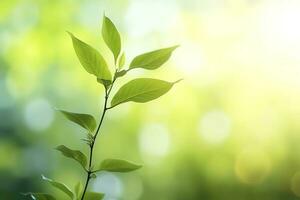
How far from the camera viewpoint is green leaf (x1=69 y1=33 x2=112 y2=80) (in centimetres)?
48

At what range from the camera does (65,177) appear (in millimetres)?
3160

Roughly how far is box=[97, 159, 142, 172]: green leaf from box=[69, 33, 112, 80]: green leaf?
81 millimetres

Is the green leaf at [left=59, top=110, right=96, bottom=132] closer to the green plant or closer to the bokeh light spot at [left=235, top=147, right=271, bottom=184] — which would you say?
the green plant

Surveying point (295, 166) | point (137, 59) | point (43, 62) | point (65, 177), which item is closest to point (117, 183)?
point (65, 177)

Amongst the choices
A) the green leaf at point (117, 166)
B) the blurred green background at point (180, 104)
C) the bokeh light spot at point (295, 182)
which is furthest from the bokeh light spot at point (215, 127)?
the green leaf at point (117, 166)

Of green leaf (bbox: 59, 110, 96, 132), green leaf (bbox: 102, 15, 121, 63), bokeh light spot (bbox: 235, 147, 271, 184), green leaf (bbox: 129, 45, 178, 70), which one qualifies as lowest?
bokeh light spot (bbox: 235, 147, 271, 184)

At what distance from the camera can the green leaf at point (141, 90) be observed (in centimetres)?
49

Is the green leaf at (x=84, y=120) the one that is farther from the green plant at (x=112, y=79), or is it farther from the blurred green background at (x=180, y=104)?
the blurred green background at (x=180, y=104)

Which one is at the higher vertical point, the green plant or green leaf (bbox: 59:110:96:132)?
the green plant

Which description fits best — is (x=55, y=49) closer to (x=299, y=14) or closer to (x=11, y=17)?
(x=11, y=17)

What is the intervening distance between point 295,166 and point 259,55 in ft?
2.31

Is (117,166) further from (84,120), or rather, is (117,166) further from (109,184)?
(109,184)

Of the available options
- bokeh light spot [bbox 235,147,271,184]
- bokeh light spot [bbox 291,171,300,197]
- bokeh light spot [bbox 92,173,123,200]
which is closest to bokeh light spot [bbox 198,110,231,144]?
bokeh light spot [bbox 235,147,271,184]

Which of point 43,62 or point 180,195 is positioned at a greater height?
point 43,62
